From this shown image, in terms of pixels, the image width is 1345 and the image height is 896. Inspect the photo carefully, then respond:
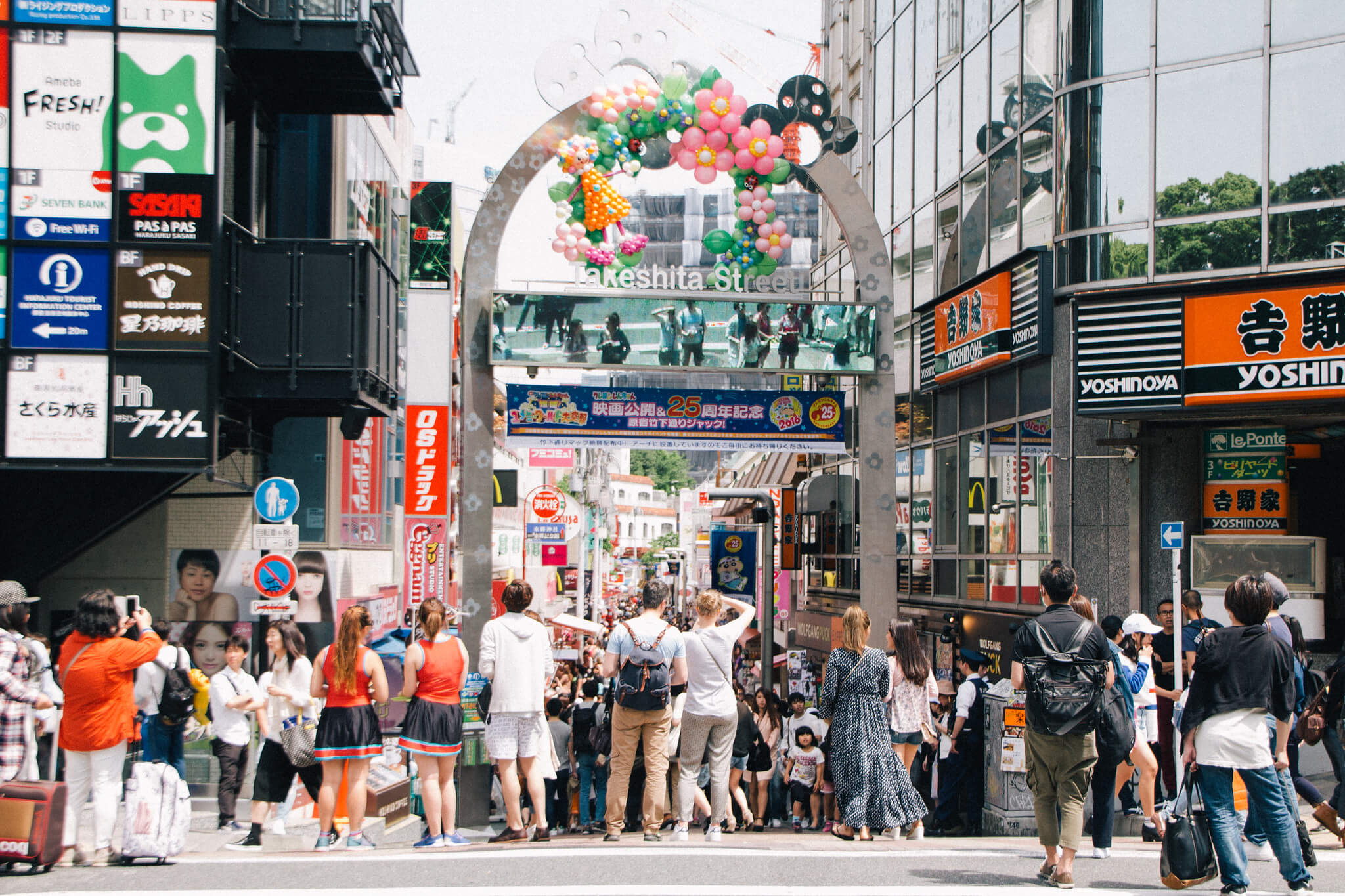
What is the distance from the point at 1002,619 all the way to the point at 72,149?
41.7 ft

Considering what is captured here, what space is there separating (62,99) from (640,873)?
10.5 m

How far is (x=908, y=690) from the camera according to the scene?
9.66 metres

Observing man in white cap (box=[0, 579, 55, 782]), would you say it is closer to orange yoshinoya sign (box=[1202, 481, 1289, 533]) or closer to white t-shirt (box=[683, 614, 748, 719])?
white t-shirt (box=[683, 614, 748, 719])

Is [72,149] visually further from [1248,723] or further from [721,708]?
[1248,723]

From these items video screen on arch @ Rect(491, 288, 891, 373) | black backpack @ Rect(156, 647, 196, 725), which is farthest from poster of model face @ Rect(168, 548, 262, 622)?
black backpack @ Rect(156, 647, 196, 725)

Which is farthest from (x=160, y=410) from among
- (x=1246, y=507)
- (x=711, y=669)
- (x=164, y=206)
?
(x=1246, y=507)

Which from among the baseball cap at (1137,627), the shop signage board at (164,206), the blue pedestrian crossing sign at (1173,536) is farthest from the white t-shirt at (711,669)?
the shop signage board at (164,206)

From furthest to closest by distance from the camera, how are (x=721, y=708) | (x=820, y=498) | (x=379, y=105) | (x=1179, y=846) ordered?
(x=820, y=498), (x=379, y=105), (x=721, y=708), (x=1179, y=846)

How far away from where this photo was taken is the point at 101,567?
15.3 m

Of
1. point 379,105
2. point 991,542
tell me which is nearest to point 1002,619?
point 991,542

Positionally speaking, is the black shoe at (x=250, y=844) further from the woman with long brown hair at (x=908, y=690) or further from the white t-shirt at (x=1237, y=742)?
the white t-shirt at (x=1237, y=742)

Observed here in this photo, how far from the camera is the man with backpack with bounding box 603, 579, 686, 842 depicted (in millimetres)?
8820

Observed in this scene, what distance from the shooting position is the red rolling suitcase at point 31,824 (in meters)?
7.41

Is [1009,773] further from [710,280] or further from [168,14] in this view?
[168,14]
